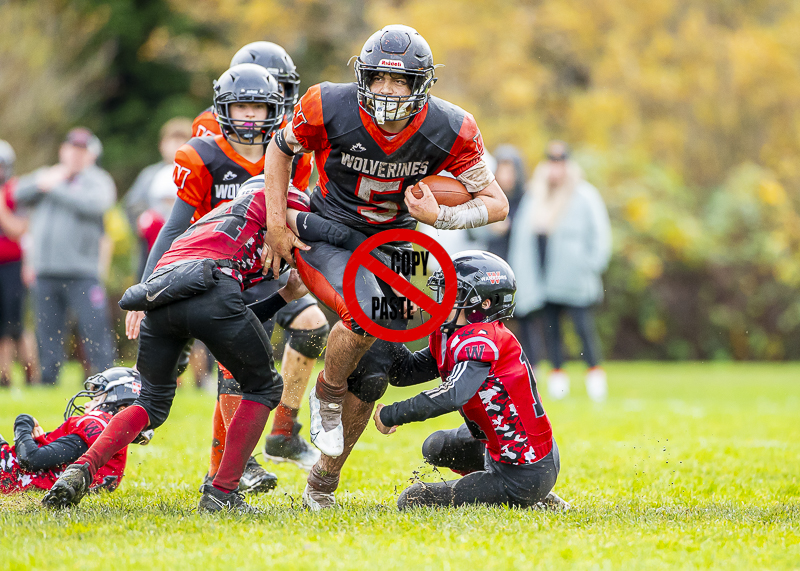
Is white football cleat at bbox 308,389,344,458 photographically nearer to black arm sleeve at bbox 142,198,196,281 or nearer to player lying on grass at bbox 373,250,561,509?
player lying on grass at bbox 373,250,561,509

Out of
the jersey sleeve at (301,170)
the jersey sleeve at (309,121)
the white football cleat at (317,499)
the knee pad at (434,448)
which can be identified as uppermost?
the jersey sleeve at (309,121)

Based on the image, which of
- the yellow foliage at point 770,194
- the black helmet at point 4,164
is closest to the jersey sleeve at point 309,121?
the black helmet at point 4,164

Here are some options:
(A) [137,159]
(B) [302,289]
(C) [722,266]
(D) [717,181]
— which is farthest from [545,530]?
(A) [137,159]

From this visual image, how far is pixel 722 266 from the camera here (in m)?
17.4

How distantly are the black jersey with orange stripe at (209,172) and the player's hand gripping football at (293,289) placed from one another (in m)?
0.67

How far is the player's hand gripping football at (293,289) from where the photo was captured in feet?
16.2

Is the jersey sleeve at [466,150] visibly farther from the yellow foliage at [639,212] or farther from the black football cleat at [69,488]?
the yellow foliage at [639,212]

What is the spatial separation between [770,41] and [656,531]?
18552mm

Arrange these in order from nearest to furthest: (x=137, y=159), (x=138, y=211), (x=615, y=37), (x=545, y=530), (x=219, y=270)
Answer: (x=545, y=530), (x=219, y=270), (x=138, y=211), (x=615, y=37), (x=137, y=159)

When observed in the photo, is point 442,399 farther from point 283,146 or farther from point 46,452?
point 46,452

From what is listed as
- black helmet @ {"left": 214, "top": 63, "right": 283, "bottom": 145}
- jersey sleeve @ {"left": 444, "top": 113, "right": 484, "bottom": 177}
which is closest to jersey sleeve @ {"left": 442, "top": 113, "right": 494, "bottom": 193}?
jersey sleeve @ {"left": 444, "top": 113, "right": 484, "bottom": 177}

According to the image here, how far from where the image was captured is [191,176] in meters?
5.21

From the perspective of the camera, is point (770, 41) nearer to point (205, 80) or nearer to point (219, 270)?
point (205, 80)

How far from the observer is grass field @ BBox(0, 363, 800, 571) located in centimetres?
349
